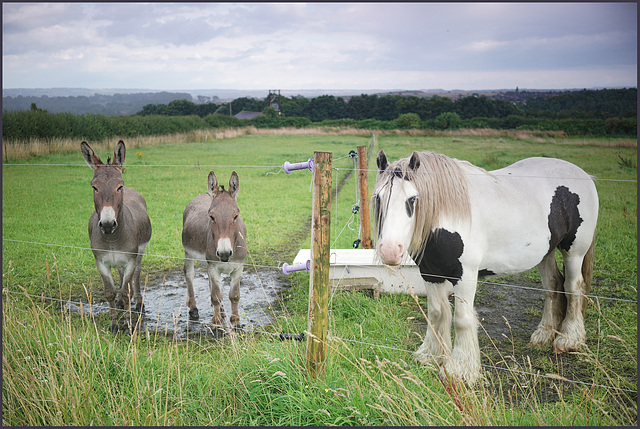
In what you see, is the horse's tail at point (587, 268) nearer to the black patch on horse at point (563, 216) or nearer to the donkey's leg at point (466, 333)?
the black patch on horse at point (563, 216)

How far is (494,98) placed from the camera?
46062 mm

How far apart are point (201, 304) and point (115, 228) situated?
71.2 inches

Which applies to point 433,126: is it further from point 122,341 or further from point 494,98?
point 122,341

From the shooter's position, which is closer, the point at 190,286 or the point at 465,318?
the point at 465,318

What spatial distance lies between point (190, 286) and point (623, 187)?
45.5ft

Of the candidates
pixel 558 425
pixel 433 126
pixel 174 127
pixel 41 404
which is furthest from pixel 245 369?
pixel 433 126

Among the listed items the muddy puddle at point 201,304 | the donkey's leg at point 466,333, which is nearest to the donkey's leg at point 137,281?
the muddy puddle at point 201,304

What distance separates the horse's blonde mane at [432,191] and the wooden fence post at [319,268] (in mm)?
502

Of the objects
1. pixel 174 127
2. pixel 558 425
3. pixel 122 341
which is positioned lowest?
pixel 122 341

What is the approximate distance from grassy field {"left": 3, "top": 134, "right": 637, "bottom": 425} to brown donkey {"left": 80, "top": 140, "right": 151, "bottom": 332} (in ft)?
1.36

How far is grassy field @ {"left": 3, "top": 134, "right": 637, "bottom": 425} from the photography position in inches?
98.8

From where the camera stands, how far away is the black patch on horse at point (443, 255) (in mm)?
3260

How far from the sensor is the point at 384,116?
50.6m

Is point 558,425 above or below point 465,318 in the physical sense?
below
